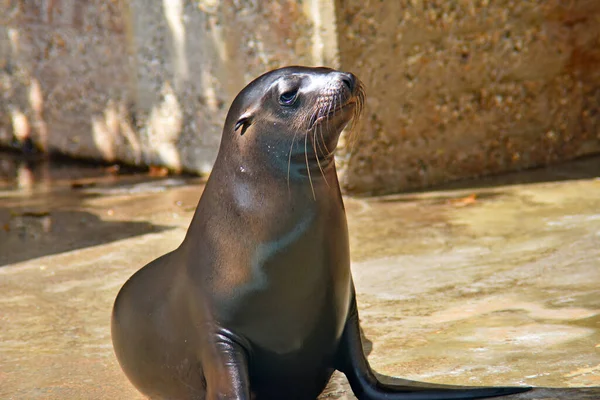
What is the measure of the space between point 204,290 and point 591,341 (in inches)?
57.8

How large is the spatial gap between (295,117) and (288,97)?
7 centimetres

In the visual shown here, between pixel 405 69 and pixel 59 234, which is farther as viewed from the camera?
pixel 405 69

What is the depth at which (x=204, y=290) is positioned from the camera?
2.98 m

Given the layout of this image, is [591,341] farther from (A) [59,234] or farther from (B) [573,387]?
(A) [59,234]

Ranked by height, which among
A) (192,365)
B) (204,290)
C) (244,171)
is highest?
(244,171)

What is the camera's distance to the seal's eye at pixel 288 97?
2.98 meters

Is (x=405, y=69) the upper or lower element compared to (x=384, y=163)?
upper

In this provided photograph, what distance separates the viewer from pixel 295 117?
297 cm

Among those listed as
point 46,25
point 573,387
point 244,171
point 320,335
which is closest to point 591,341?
point 573,387

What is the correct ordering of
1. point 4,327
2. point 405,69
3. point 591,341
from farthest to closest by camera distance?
point 405,69, point 4,327, point 591,341

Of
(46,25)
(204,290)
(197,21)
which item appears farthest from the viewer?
(46,25)

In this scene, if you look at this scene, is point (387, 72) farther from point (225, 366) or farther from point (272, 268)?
point (225, 366)

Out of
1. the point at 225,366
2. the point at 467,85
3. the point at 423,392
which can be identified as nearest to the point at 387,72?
the point at 467,85

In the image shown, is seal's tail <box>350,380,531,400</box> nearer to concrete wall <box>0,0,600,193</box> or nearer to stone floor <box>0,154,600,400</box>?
stone floor <box>0,154,600,400</box>
